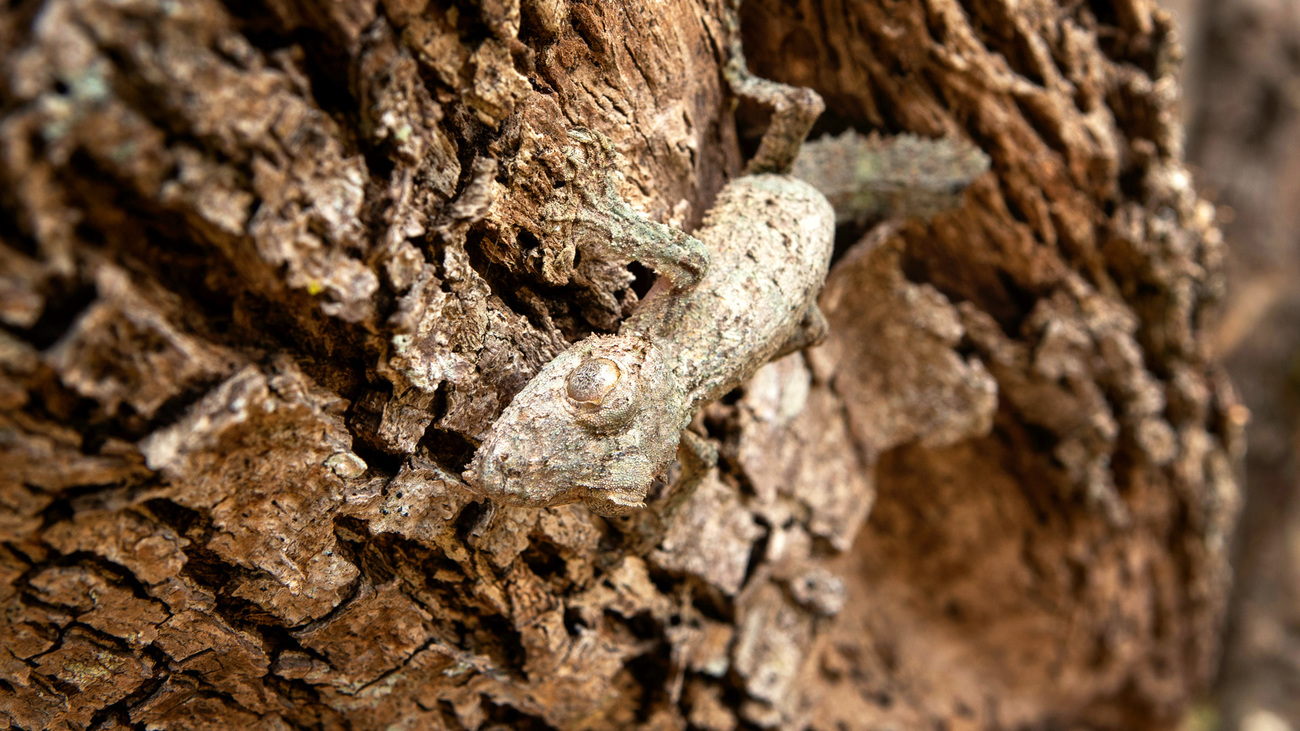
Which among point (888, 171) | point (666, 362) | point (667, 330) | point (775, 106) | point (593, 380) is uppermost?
point (888, 171)

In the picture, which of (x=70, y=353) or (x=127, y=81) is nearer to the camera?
(x=127, y=81)

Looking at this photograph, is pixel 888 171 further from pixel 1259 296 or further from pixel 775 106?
pixel 1259 296

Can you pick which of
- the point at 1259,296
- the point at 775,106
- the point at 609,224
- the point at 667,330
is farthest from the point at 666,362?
the point at 1259,296

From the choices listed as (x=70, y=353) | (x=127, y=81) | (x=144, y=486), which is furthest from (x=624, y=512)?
(x=127, y=81)

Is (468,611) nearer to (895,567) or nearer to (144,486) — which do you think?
(144,486)

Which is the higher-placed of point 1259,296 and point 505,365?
point 1259,296

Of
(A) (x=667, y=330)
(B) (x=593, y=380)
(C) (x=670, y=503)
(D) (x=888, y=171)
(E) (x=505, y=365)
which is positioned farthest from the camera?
(D) (x=888, y=171)

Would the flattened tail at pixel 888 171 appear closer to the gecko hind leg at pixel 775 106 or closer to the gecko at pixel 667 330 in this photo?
the gecko at pixel 667 330
